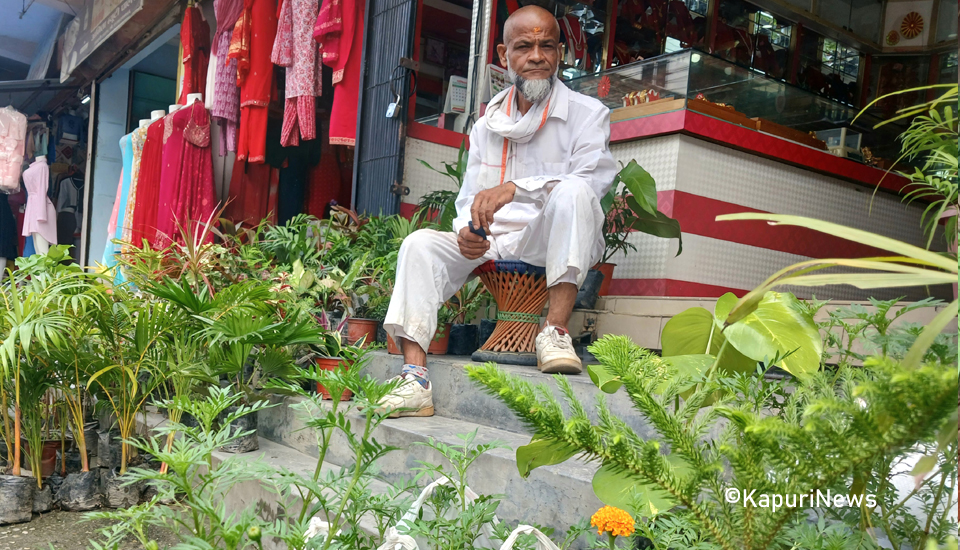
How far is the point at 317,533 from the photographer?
106 centimetres

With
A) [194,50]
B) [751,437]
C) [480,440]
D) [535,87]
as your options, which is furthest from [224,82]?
[751,437]

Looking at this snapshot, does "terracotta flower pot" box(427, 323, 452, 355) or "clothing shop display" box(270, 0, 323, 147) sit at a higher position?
"clothing shop display" box(270, 0, 323, 147)

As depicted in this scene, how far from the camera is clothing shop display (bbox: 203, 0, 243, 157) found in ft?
16.9

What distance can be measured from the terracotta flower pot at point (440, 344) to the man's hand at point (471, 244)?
471mm

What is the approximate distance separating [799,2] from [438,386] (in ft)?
20.7

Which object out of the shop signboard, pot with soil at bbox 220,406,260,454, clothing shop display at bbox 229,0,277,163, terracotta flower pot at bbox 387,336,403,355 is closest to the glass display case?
terracotta flower pot at bbox 387,336,403,355

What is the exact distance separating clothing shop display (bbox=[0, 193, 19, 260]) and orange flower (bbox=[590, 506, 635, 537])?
835 centimetres

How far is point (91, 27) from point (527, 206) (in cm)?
597

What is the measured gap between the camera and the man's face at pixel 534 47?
2492mm

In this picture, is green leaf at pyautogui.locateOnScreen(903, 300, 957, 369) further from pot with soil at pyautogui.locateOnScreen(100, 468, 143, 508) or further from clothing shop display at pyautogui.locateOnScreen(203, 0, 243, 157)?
clothing shop display at pyautogui.locateOnScreen(203, 0, 243, 157)

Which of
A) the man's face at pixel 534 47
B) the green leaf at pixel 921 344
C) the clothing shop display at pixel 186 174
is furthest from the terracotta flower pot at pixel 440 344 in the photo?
the clothing shop display at pixel 186 174

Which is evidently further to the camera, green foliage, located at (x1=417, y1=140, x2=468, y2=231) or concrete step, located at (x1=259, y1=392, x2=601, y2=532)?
green foliage, located at (x1=417, y1=140, x2=468, y2=231)

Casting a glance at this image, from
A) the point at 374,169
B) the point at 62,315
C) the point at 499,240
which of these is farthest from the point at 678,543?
the point at 374,169

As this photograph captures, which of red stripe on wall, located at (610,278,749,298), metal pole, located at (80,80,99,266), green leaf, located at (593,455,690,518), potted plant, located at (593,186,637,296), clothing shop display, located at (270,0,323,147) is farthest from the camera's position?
metal pole, located at (80,80,99,266)
